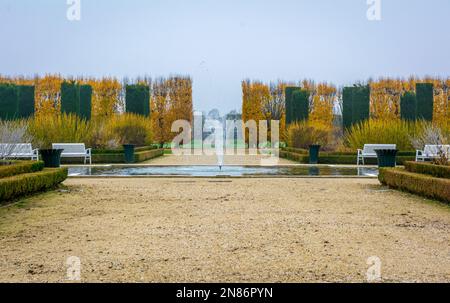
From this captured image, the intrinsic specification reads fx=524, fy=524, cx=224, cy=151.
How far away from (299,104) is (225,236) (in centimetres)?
2425

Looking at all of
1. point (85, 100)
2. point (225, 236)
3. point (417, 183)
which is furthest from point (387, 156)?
point (85, 100)

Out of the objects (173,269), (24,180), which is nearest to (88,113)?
(24,180)

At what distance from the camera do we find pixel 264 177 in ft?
45.2

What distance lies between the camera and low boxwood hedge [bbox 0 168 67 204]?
9.02 m

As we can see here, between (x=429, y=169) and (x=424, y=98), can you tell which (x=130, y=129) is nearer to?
(x=424, y=98)

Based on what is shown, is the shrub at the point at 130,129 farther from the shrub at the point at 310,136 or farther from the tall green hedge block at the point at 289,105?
the tall green hedge block at the point at 289,105

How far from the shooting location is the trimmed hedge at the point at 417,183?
9283 mm

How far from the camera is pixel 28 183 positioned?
9.83m

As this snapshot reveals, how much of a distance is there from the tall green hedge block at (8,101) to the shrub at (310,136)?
15.4 m

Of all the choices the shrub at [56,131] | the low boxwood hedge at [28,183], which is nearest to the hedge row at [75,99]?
the shrub at [56,131]

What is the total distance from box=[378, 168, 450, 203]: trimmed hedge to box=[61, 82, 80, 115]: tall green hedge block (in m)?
20.3

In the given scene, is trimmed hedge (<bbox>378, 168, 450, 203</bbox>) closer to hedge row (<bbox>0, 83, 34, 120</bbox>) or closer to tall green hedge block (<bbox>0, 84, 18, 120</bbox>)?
hedge row (<bbox>0, 83, 34, 120</bbox>)
